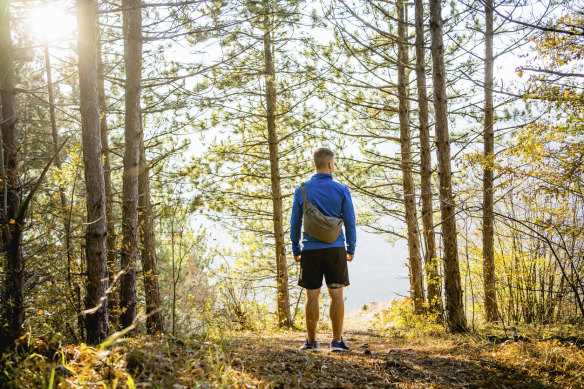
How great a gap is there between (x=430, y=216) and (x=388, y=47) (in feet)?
13.3

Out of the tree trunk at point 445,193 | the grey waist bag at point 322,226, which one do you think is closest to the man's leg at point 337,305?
the grey waist bag at point 322,226

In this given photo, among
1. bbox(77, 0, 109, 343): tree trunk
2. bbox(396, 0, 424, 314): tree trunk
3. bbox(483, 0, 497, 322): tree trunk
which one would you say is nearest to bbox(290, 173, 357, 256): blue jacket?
bbox(77, 0, 109, 343): tree trunk

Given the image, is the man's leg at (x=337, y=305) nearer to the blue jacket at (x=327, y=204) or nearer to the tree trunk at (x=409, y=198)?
the blue jacket at (x=327, y=204)

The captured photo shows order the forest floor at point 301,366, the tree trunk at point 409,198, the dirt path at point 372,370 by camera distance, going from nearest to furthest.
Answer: the forest floor at point 301,366 → the dirt path at point 372,370 → the tree trunk at point 409,198

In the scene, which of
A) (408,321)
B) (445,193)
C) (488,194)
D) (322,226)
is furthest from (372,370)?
(488,194)

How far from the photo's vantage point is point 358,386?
270 cm

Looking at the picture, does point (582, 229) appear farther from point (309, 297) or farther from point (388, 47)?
point (388, 47)

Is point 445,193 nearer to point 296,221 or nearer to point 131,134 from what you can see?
point 296,221

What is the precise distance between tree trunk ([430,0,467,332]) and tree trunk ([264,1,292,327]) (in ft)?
15.6

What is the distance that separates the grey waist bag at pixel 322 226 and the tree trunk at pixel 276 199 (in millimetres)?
5807

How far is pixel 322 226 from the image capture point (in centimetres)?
385

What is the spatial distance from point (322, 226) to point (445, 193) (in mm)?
2371

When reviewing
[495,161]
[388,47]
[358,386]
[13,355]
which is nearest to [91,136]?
[13,355]

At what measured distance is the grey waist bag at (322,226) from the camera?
3.86 meters
